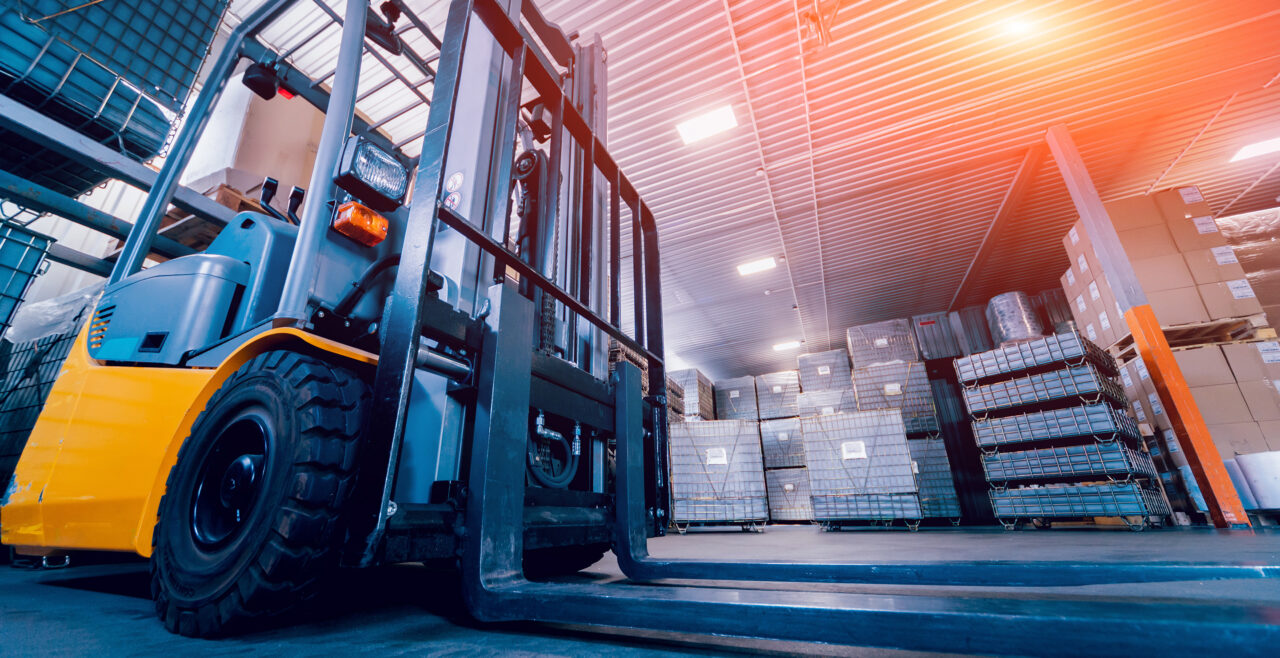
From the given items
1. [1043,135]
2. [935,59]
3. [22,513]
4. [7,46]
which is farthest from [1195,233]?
[7,46]

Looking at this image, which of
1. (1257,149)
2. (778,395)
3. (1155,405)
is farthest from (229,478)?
(1257,149)

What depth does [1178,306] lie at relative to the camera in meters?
5.60

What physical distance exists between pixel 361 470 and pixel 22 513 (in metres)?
2.34

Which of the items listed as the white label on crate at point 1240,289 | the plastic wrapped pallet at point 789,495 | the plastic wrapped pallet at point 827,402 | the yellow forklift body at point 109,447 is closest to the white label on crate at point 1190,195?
the white label on crate at point 1240,289

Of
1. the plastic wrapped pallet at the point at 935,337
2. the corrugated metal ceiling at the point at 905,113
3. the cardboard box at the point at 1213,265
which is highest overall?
the corrugated metal ceiling at the point at 905,113

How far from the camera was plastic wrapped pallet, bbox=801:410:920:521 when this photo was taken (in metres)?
7.07

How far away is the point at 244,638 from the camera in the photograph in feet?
3.78

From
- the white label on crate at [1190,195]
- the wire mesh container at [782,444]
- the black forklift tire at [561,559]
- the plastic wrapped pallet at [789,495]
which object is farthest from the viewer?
the wire mesh container at [782,444]

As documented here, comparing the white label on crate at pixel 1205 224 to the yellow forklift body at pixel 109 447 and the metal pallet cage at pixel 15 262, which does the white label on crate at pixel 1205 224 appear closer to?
the yellow forklift body at pixel 109 447

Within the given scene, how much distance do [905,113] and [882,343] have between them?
4.79 meters

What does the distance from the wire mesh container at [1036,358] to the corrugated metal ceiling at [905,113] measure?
2.88 m

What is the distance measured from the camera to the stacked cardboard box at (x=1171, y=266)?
5562 millimetres

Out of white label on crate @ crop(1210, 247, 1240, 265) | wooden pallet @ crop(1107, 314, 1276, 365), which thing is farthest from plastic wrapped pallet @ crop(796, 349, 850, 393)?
white label on crate @ crop(1210, 247, 1240, 265)

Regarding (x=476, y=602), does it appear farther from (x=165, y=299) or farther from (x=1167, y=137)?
(x=1167, y=137)
